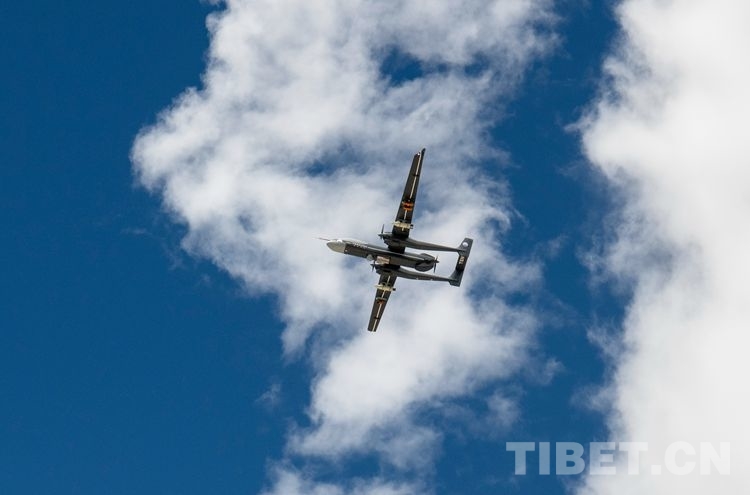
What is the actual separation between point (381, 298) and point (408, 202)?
19859 millimetres

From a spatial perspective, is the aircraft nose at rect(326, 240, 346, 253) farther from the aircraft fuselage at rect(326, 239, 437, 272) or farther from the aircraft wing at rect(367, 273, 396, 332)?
the aircraft wing at rect(367, 273, 396, 332)

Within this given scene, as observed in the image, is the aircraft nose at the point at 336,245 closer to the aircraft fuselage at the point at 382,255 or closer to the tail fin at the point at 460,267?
the aircraft fuselage at the point at 382,255

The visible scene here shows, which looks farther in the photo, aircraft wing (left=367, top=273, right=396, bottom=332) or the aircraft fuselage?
aircraft wing (left=367, top=273, right=396, bottom=332)

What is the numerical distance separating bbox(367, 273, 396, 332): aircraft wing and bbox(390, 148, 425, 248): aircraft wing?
9527 mm

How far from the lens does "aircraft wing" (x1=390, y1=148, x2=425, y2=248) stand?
15088 centimetres

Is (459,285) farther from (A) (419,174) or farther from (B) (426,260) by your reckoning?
(A) (419,174)

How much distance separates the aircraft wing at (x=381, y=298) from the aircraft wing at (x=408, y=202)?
953 cm

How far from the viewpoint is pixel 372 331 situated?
17175 cm

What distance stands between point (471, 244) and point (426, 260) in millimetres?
12759

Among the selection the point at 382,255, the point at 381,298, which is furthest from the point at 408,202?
the point at 381,298

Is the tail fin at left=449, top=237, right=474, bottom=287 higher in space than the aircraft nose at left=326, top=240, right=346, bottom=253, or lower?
higher

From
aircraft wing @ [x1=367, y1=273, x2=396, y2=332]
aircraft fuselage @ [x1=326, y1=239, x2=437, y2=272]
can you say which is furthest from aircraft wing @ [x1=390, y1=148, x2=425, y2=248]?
aircraft wing @ [x1=367, y1=273, x2=396, y2=332]

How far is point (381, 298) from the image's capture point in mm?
167375

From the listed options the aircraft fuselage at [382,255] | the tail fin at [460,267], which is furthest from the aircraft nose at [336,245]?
the tail fin at [460,267]
